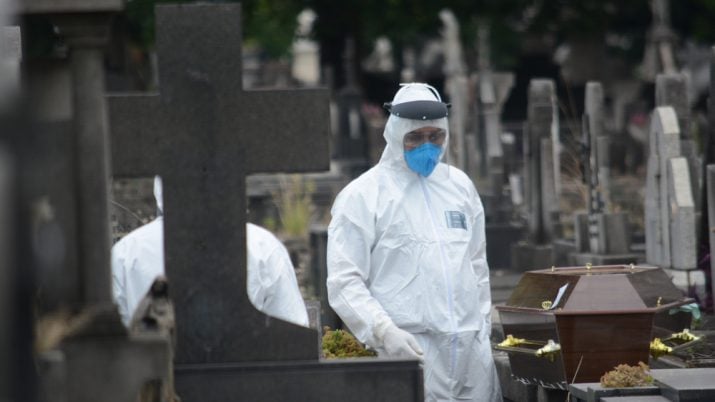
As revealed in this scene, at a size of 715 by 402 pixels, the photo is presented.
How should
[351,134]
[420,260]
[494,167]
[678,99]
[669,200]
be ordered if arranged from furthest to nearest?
[351,134]
[494,167]
[678,99]
[669,200]
[420,260]

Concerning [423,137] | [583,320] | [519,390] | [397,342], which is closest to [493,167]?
[519,390]

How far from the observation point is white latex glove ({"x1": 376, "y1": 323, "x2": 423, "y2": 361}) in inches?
259

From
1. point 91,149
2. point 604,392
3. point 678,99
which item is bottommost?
point 604,392

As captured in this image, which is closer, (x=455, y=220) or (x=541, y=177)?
(x=455, y=220)

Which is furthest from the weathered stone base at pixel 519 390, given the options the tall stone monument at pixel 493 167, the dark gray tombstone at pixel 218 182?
the tall stone monument at pixel 493 167

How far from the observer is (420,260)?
7039mm

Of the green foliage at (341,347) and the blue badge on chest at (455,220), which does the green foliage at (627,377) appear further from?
the blue badge on chest at (455,220)

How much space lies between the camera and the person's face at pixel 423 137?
716 cm

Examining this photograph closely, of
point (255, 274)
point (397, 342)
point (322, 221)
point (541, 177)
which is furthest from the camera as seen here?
point (322, 221)

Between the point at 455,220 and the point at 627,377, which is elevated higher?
the point at 455,220

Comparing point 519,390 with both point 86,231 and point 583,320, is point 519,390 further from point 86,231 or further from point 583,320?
point 86,231

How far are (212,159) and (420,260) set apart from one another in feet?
6.30

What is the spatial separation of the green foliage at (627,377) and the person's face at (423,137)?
1317 millimetres

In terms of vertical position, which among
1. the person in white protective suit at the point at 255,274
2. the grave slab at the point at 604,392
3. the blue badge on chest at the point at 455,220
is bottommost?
the grave slab at the point at 604,392
